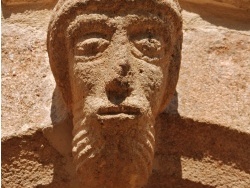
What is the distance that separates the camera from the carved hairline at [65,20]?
2240mm

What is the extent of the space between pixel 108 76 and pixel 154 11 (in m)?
0.20

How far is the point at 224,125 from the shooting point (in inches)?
95.8

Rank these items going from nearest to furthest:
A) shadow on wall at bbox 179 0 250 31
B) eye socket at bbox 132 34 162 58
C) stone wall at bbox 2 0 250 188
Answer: eye socket at bbox 132 34 162 58, stone wall at bbox 2 0 250 188, shadow on wall at bbox 179 0 250 31

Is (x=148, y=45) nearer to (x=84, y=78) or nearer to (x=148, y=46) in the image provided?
(x=148, y=46)

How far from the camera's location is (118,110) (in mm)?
2137

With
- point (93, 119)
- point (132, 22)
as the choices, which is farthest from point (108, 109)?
point (132, 22)

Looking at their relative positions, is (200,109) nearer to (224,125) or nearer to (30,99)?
(224,125)

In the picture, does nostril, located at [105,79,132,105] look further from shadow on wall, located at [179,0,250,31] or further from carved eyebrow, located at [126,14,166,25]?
shadow on wall, located at [179,0,250,31]

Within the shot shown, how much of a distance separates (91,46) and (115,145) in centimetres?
25

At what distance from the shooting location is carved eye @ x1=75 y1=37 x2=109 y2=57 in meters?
2.22

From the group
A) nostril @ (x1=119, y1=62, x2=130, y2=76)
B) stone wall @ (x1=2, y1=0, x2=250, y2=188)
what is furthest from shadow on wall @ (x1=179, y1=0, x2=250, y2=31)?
nostril @ (x1=119, y1=62, x2=130, y2=76)

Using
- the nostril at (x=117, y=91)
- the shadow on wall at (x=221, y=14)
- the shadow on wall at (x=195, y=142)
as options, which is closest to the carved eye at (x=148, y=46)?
the nostril at (x=117, y=91)

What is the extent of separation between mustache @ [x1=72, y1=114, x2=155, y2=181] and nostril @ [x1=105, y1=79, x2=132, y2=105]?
0.22 ft

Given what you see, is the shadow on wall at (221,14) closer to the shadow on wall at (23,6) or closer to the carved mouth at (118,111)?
the shadow on wall at (23,6)
